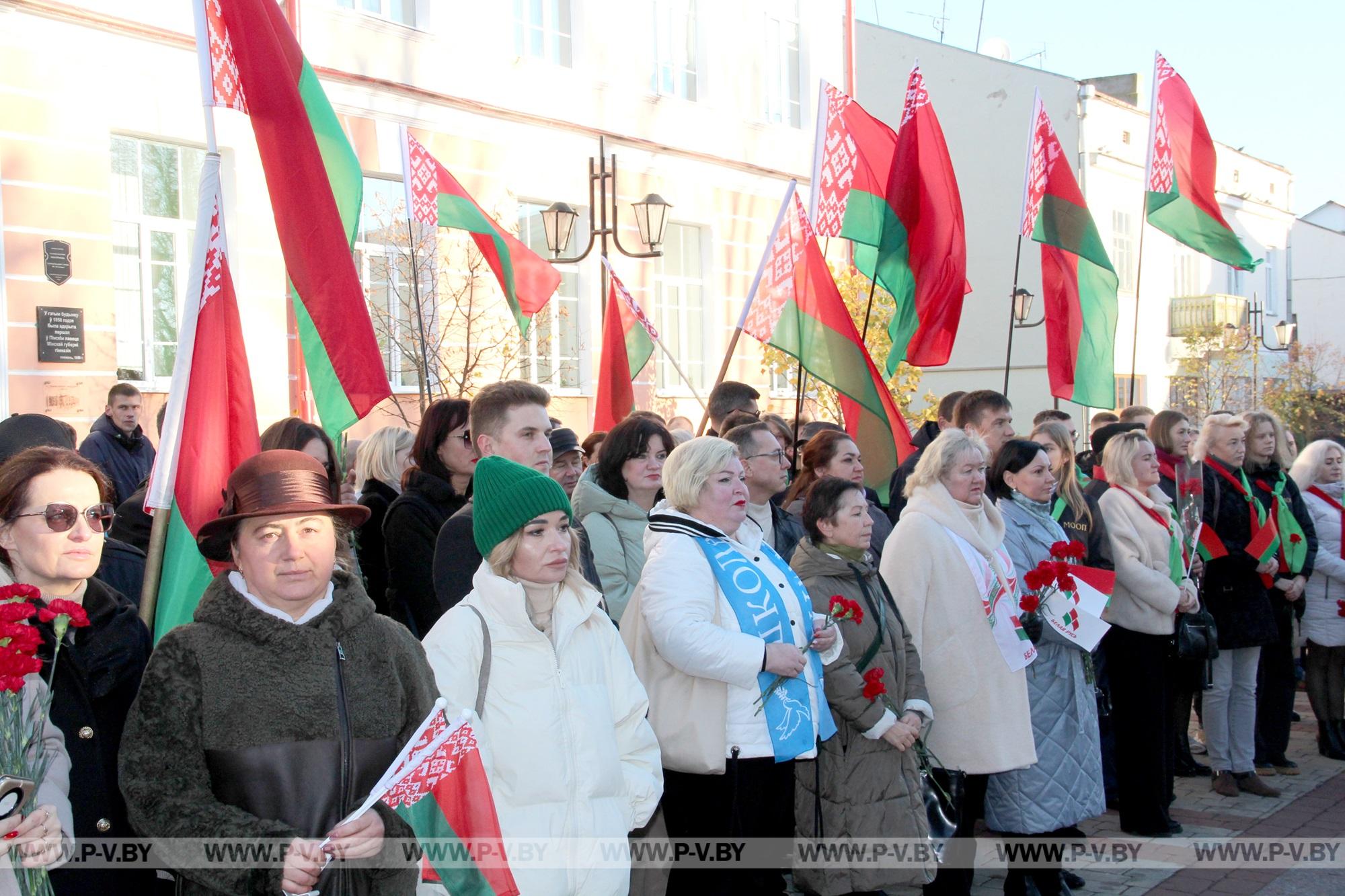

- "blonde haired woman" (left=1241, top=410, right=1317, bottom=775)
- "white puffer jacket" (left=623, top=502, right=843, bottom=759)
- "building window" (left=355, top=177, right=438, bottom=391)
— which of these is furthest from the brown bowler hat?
"building window" (left=355, top=177, right=438, bottom=391)

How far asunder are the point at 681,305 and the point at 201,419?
13096 millimetres

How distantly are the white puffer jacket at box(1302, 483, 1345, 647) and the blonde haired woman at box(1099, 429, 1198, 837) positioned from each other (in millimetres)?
2257

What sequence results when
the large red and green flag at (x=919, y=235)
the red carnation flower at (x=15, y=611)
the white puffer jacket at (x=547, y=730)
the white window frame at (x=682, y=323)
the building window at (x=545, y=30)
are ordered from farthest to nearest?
the white window frame at (x=682, y=323)
the building window at (x=545, y=30)
the large red and green flag at (x=919, y=235)
the white puffer jacket at (x=547, y=730)
the red carnation flower at (x=15, y=611)

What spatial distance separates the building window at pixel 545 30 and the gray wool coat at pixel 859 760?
1075cm

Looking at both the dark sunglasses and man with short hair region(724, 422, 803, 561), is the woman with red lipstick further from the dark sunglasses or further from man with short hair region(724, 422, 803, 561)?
the dark sunglasses

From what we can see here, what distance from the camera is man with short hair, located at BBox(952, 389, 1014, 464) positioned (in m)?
7.02

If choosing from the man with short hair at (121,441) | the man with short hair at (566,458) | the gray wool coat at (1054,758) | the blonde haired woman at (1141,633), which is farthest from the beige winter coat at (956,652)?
the man with short hair at (121,441)

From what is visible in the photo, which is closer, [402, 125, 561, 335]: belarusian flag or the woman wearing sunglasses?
the woman wearing sunglasses

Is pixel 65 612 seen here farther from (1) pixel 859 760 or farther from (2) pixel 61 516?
(1) pixel 859 760

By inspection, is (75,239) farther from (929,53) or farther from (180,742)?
(929,53)

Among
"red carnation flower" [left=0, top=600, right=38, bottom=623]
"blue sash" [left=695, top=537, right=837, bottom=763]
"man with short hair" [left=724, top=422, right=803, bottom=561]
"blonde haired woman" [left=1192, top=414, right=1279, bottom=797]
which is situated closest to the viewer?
"red carnation flower" [left=0, top=600, right=38, bottom=623]

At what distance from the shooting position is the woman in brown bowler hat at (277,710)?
2.76 metres

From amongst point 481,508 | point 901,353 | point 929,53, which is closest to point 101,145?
point 901,353

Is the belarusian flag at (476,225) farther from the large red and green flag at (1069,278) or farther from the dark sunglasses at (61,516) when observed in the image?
the dark sunglasses at (61,516)
